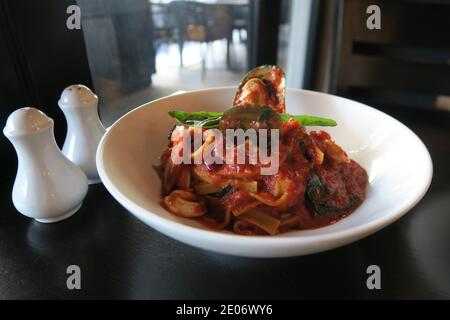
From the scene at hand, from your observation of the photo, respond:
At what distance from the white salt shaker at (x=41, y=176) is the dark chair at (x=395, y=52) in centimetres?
153

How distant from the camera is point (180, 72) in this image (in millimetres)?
2625

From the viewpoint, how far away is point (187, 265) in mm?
706

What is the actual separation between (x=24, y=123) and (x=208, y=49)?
89.5 inches

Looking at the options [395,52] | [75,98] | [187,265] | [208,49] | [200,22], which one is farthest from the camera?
[208,49]

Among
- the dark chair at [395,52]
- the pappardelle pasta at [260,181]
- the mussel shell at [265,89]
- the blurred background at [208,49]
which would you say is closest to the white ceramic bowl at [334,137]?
the pappardelle pasta at [260,181]

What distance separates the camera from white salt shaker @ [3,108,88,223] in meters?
0.75

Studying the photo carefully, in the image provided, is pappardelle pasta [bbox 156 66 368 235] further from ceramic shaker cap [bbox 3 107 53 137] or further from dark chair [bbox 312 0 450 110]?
dark chair [bbox 312 0 450 110]

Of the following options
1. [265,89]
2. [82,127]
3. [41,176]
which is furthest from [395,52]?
[41,176]

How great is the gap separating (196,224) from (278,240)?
269 mm

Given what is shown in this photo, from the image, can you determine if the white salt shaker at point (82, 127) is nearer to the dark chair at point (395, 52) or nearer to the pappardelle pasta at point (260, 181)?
the pappardelle pasta at point (260, 181)

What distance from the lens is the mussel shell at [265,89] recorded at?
3.15ft

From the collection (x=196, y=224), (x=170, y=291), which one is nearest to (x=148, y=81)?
(x=196, y=224)

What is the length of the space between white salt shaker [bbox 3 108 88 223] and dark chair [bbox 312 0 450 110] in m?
1.53

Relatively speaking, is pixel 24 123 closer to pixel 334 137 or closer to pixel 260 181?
pixel 260 181
